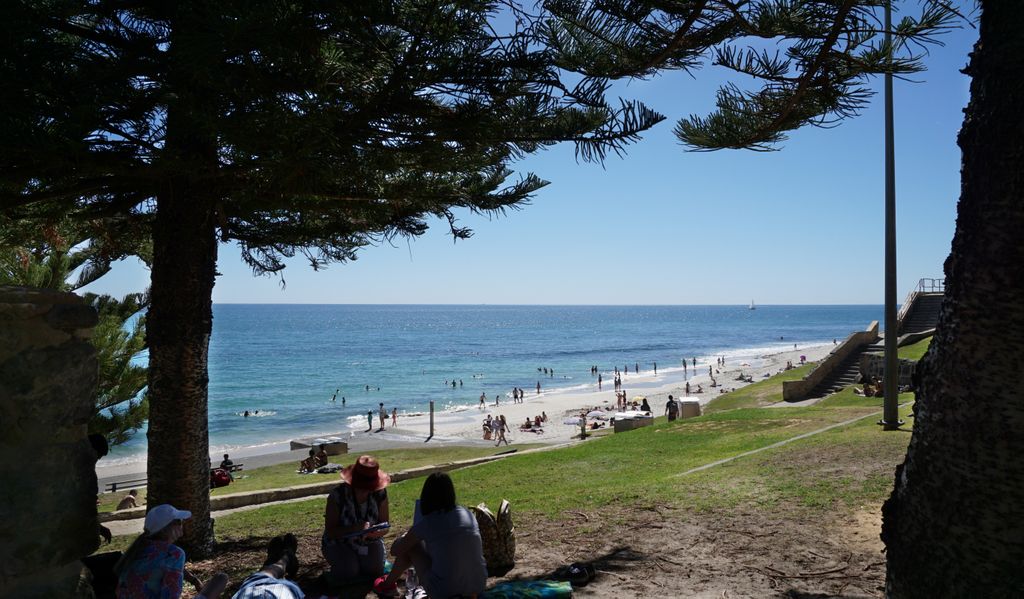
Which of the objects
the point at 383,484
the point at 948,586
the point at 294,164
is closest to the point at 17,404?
the point at 294,164

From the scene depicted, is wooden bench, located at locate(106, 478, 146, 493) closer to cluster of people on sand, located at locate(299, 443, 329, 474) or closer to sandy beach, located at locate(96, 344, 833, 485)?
sandy beach, located at locate(96, 344, 833, 485)

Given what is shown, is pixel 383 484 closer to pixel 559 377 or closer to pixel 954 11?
pixel 954 11

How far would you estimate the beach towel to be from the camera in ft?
12.3

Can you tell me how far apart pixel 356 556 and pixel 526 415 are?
34.0 m

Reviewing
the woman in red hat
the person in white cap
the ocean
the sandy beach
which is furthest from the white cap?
the ocean

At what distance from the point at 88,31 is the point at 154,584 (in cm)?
362

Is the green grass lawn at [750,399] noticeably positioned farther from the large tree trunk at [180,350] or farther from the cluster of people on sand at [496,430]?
the large tree trunk at [180,350]

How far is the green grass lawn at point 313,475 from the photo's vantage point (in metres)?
16.7

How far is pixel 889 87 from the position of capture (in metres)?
10.1

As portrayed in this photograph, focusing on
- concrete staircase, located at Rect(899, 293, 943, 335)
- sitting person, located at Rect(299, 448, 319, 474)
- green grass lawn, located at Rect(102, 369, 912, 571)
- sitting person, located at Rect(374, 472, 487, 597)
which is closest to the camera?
sitting person, located at Rect(374, 472, 487, 597)

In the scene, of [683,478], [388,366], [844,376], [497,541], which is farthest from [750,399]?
[388,366]

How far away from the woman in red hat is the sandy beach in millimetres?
17559

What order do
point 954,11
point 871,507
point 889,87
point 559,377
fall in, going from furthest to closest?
point 559,377 → point 889,87 → point 871,507 → point 954,11

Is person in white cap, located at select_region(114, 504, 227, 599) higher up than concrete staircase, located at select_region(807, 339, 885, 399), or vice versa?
person in white cap, located at select_region(114, 504, 227, 599)
